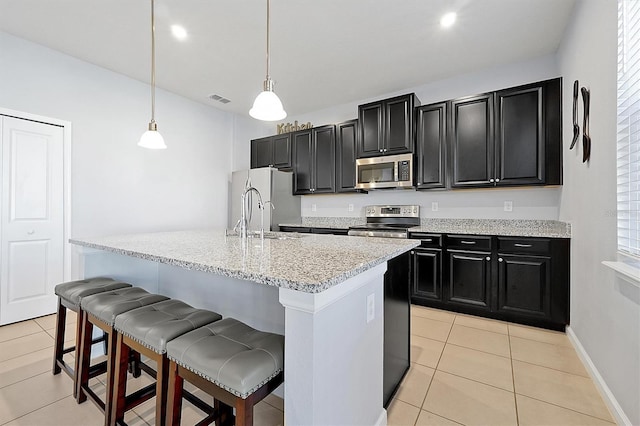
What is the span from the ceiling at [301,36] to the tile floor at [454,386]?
9.01 ft

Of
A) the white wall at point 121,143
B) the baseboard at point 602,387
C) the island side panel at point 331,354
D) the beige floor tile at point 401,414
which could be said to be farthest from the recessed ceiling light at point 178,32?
the baseboard at point 602,387

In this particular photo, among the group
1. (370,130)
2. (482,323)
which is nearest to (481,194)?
(482,323)

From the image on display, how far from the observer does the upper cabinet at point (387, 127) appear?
354 cm

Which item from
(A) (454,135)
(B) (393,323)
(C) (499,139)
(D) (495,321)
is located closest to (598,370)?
(D) (495,321)

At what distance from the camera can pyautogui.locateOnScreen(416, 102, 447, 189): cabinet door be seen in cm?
335

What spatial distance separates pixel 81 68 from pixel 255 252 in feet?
11.4

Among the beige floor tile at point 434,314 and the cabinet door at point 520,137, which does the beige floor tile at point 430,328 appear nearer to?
the beige floor tile at point 434,314

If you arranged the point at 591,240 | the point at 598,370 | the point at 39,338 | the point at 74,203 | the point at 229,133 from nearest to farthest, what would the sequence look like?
the point at 598,370 < the point at 591,240 < the point at 39,338 < the point at 74,203 < the point at 229,133

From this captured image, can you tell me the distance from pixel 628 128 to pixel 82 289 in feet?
10.3

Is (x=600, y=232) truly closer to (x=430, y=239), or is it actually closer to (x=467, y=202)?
(x=430, y=239)

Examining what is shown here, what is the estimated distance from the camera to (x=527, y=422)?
5.02ft

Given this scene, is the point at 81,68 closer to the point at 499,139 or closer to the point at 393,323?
the point at 393,323

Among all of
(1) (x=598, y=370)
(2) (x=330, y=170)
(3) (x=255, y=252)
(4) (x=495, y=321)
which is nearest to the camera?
(3) (x=255, y=252)

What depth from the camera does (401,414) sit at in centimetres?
159
